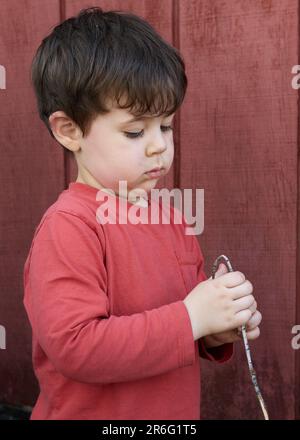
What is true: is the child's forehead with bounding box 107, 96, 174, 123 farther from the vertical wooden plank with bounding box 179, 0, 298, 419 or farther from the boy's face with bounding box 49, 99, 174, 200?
the vertical wooden plank with bounding box 179, 0, 298, 419

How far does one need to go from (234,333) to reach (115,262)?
0.23m

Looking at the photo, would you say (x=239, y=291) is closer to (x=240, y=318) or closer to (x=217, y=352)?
(x=240, y=318)

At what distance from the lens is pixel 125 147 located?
36.1 inches

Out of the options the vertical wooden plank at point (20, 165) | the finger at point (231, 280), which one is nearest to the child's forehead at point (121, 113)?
the finger at point (231, 280)

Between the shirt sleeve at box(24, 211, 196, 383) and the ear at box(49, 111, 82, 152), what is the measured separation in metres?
0.15

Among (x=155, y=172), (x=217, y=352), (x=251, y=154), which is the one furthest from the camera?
(x=251, y=154)

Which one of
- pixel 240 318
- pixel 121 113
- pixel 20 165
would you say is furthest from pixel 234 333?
pixel 20 165

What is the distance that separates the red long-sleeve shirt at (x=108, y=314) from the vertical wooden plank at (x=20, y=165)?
619 millimetres

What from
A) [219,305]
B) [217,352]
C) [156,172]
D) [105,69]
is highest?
[105,69]

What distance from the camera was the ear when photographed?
3.16ft

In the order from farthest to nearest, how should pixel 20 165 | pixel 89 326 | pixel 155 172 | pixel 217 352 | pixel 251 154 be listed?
pixel 20 165, pixel 251 154, pixel 217 352, pixel 155 172, pixel 89 326

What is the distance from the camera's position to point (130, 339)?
0.84 m

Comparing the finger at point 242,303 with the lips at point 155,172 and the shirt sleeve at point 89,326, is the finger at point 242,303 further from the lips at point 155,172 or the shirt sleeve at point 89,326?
the lips at point 155,172
